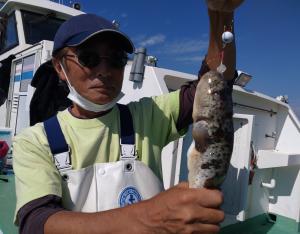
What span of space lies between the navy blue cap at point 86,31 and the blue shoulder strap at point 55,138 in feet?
1.66

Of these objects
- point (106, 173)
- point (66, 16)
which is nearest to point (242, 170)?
point (106, 173)

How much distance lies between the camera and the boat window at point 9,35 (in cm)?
813

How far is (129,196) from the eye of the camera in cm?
197

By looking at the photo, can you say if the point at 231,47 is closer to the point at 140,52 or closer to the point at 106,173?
the point at 106,173

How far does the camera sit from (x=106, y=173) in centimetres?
198

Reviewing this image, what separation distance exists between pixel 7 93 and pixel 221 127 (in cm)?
676

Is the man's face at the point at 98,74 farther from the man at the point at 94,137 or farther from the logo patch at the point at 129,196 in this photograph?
the logo patch at the point at 129,196

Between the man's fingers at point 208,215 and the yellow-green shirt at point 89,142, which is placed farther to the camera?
the yellow-green shirt at point 89,142

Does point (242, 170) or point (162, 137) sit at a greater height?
point (162, 137)

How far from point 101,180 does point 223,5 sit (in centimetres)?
125

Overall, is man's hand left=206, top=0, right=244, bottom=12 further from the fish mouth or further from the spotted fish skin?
the fish mouth

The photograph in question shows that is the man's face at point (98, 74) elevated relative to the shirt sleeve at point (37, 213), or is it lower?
elevated

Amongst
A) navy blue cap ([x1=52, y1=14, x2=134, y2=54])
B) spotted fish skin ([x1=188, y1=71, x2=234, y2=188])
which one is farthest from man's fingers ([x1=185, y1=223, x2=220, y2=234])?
navy blue cap ([x1=52, y1=14, x2=134, y2=54])

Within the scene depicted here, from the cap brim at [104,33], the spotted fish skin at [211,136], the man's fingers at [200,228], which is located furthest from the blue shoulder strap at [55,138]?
the man's fingers at [200,228]
